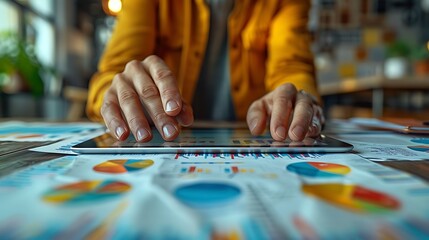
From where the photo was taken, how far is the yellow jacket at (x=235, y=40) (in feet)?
2.68

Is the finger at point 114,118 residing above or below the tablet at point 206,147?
above

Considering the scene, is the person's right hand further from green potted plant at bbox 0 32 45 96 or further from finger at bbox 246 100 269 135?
green potted plant at bbox 0 32 45 96

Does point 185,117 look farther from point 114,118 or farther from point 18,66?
point 18,66

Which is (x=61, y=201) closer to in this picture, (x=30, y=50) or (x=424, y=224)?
(x=424, y=224)

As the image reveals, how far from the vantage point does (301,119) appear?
40cm

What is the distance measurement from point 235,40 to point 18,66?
209 centimetres

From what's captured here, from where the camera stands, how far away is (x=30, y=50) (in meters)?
2.54

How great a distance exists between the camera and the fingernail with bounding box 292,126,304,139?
381 millimetres

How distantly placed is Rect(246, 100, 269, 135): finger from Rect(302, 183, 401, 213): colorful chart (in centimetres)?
22

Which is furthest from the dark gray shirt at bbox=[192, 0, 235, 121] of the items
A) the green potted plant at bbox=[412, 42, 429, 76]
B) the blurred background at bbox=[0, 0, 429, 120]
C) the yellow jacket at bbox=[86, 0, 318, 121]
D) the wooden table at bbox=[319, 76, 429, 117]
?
the green potted plant at bbox=[412, 42, 429, 76]

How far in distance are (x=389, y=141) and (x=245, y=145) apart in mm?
204

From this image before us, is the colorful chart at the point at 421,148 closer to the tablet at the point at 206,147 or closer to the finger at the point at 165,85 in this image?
the tablet at the point at 206,147

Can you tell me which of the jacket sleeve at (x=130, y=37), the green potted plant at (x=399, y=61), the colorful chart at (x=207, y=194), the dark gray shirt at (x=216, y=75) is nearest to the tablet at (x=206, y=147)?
the colorful chart at (x=207, y=194)

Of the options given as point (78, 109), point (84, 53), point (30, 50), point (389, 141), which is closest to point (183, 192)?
point (389, 141)
